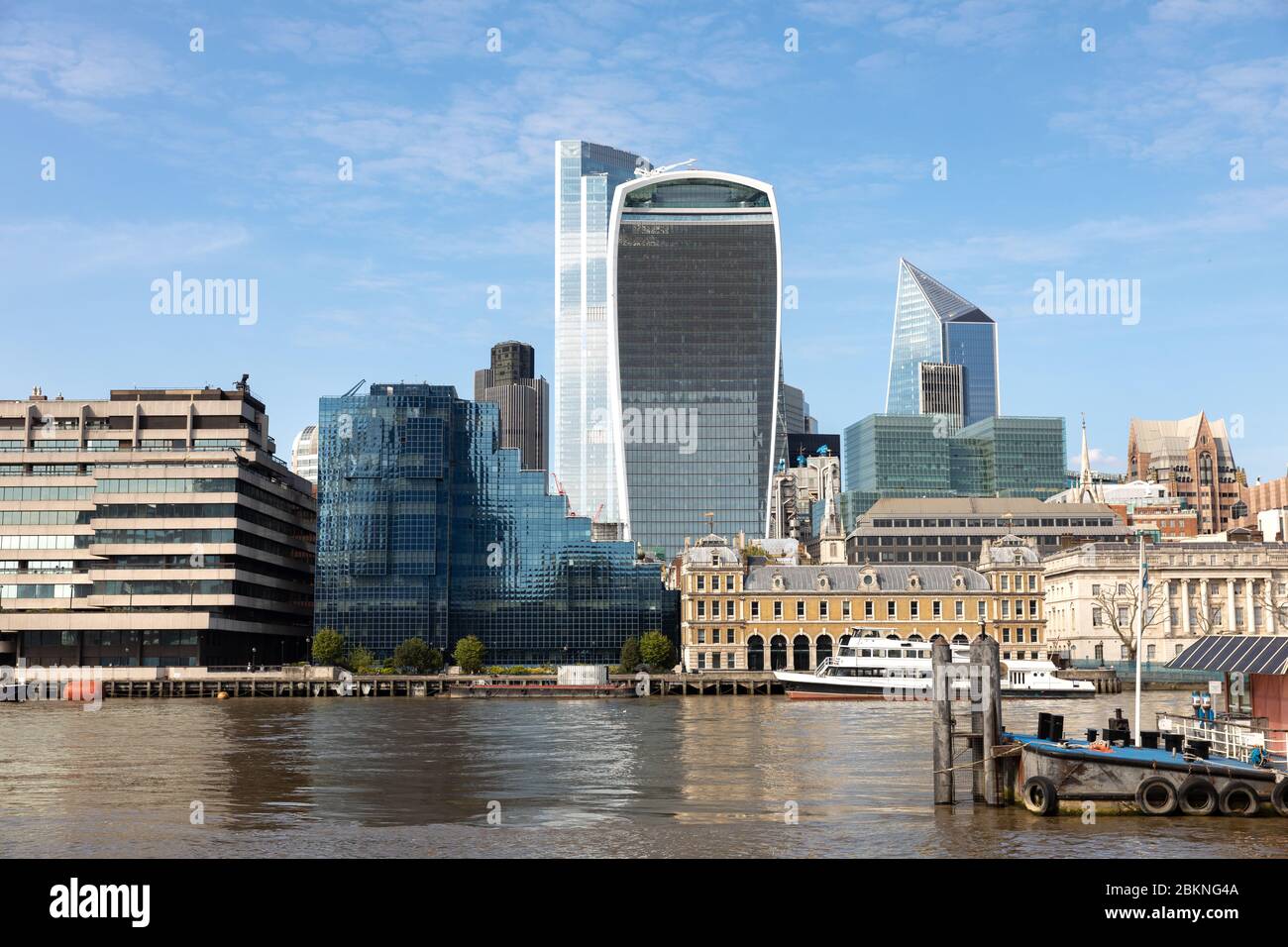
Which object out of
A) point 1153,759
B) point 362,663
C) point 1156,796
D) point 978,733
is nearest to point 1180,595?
point 362,663

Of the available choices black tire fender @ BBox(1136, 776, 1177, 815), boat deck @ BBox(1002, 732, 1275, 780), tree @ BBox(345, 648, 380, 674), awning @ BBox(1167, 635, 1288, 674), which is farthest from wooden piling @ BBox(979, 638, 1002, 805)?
tree @ BBox(345, 648, 380, 674)

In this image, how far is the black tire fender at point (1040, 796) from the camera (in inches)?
1897

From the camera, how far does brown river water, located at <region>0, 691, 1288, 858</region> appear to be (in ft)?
141

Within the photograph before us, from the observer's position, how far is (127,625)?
190 m

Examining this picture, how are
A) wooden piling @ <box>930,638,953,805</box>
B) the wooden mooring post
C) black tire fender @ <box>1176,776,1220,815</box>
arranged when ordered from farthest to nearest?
wooden piling @ <box>930,638,953,805</box> < the wooden mooring post < black tire fender @ <box>1176,776,1220,815</box>

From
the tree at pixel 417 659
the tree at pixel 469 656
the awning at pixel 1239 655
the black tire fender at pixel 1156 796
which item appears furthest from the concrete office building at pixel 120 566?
the black tire fender at pixel 1156 796

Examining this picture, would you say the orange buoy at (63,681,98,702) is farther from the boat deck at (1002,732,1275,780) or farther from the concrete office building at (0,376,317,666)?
the boat deck at (1002,732,1275,780)

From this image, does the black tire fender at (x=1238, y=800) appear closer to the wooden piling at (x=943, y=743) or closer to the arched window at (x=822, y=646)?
the wooden piling at (x=943, y=743)

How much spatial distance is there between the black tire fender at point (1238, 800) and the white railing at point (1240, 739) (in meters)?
2.06

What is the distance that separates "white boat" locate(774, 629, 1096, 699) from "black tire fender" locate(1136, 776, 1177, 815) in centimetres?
9981

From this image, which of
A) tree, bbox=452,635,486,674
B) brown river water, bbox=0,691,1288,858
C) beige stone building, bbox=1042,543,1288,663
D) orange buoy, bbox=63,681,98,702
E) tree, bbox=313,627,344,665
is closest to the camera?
brown river water, bbox=0,691,1288,858

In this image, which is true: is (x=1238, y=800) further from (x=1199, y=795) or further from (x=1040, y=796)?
(x=1040, y=796)

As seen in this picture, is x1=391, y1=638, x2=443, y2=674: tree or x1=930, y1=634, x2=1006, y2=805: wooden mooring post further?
x1=391, y1=638, x2=443, y2=674: tree
